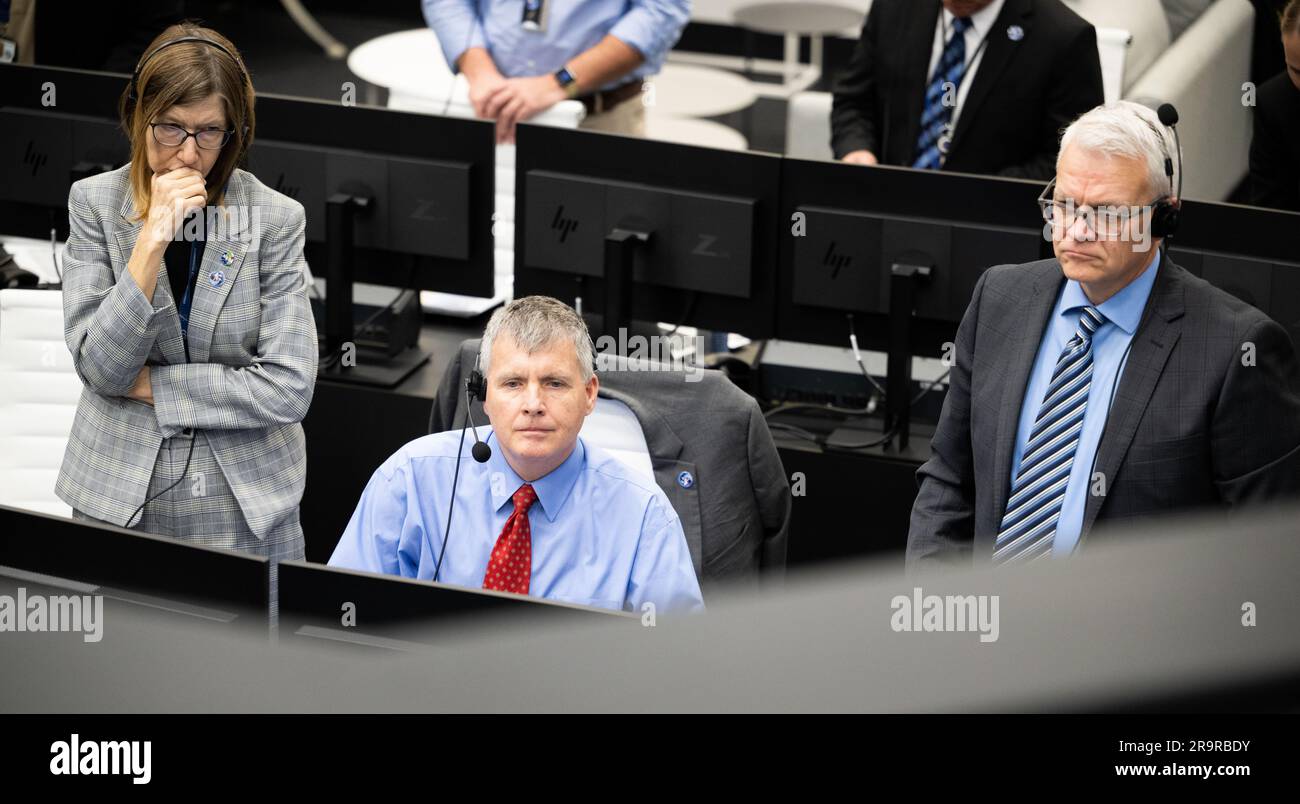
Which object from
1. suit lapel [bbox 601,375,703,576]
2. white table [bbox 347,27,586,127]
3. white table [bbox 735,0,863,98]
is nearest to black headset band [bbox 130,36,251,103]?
suit lapel [bbox 601,375,703,576]

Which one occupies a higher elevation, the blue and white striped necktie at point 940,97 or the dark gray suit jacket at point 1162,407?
the blue and white striped necktie at point 940,97

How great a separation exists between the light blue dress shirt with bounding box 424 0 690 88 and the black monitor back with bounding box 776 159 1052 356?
3.76 feet

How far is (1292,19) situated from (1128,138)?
4.62 feet

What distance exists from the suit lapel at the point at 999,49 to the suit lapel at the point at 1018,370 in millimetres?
1451

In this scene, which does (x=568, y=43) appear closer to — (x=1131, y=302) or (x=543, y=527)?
(x=543, y=527)

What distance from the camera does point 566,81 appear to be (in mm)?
4055

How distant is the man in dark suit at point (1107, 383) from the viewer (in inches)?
84.7

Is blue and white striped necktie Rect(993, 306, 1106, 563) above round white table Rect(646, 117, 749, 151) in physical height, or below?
below

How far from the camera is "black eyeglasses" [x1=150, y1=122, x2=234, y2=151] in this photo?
7.99ft

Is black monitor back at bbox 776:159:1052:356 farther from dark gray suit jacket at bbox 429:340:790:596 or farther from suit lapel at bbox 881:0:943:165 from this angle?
suit lapel at bbox 881:0:943:165

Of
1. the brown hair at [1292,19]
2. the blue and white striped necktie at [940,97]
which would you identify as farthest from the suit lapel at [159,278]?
the brown hair at [1292,19]

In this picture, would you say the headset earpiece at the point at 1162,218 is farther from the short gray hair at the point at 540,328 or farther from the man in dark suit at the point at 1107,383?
the short gray hair at the point at 540,328
